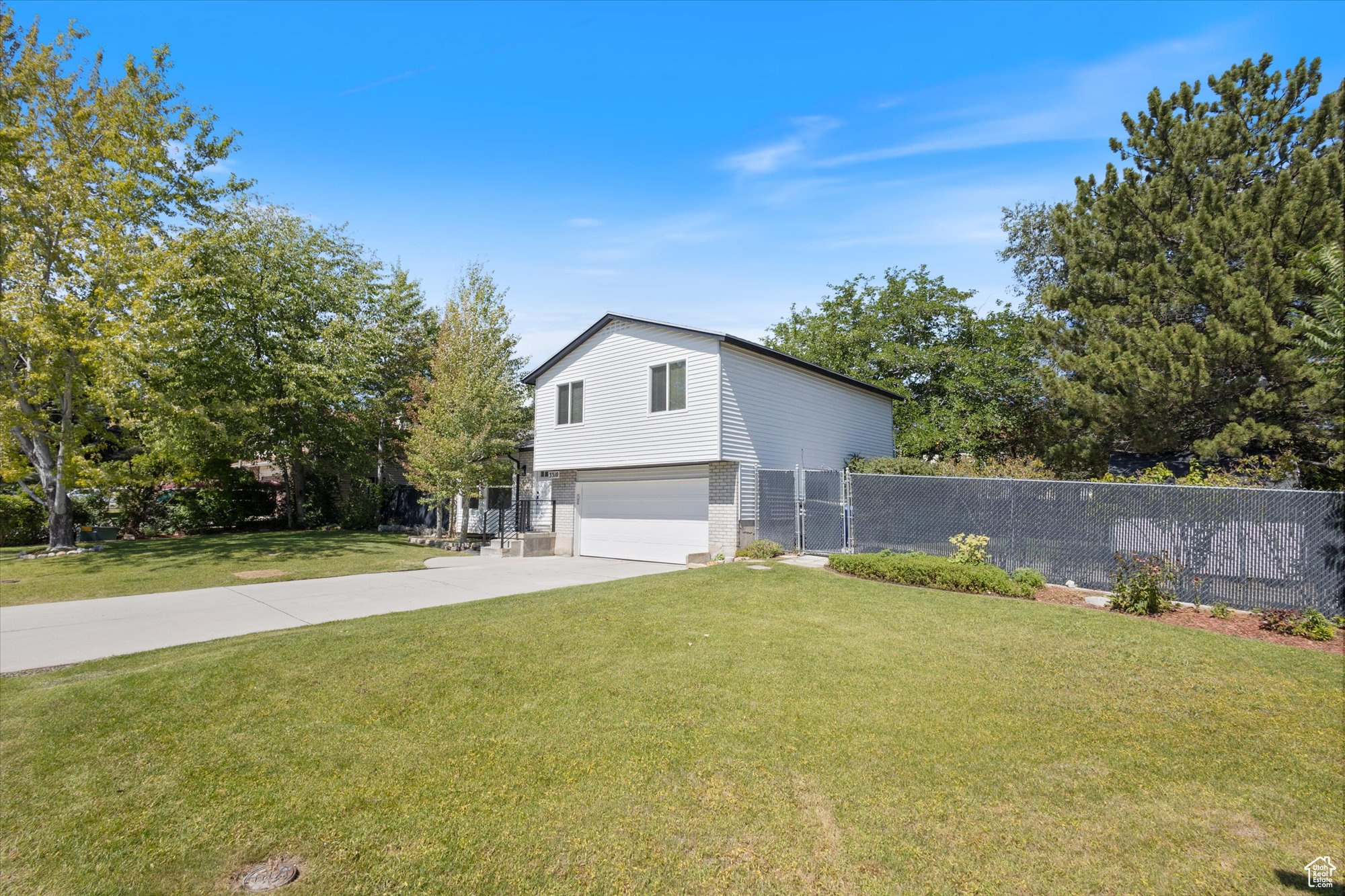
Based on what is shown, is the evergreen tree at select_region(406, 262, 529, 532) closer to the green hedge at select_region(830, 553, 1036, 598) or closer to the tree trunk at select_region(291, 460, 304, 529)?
the tree trunk at select_region(291, 460, 304, 529)

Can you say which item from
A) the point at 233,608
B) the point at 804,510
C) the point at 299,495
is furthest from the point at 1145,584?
the point at 299,495

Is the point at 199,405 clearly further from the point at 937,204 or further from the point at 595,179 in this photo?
the point at 937,204

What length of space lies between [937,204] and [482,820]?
1395 centimetres

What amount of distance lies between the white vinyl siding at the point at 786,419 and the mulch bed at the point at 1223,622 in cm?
672

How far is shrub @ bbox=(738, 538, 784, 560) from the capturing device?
1335cm

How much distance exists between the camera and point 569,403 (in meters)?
Answer: 17.7

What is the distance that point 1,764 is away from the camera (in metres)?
3.91

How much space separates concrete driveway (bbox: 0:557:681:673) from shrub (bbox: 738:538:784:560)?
1.85 m

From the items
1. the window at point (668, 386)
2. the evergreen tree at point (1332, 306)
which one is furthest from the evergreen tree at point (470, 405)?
the evergreen tree at point (1332, 306)

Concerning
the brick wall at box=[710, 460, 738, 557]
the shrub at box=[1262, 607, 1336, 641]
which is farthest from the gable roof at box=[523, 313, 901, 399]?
the shrub at box=[1262, 607, 1336, 641]

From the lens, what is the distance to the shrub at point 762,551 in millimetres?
13352

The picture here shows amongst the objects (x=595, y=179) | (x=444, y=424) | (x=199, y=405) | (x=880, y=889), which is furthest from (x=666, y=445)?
(x=199, y=405)

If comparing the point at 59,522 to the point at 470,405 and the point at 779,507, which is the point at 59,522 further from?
the point at 779,507

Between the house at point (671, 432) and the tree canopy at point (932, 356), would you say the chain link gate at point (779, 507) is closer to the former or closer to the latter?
the house at point (671, 432)
